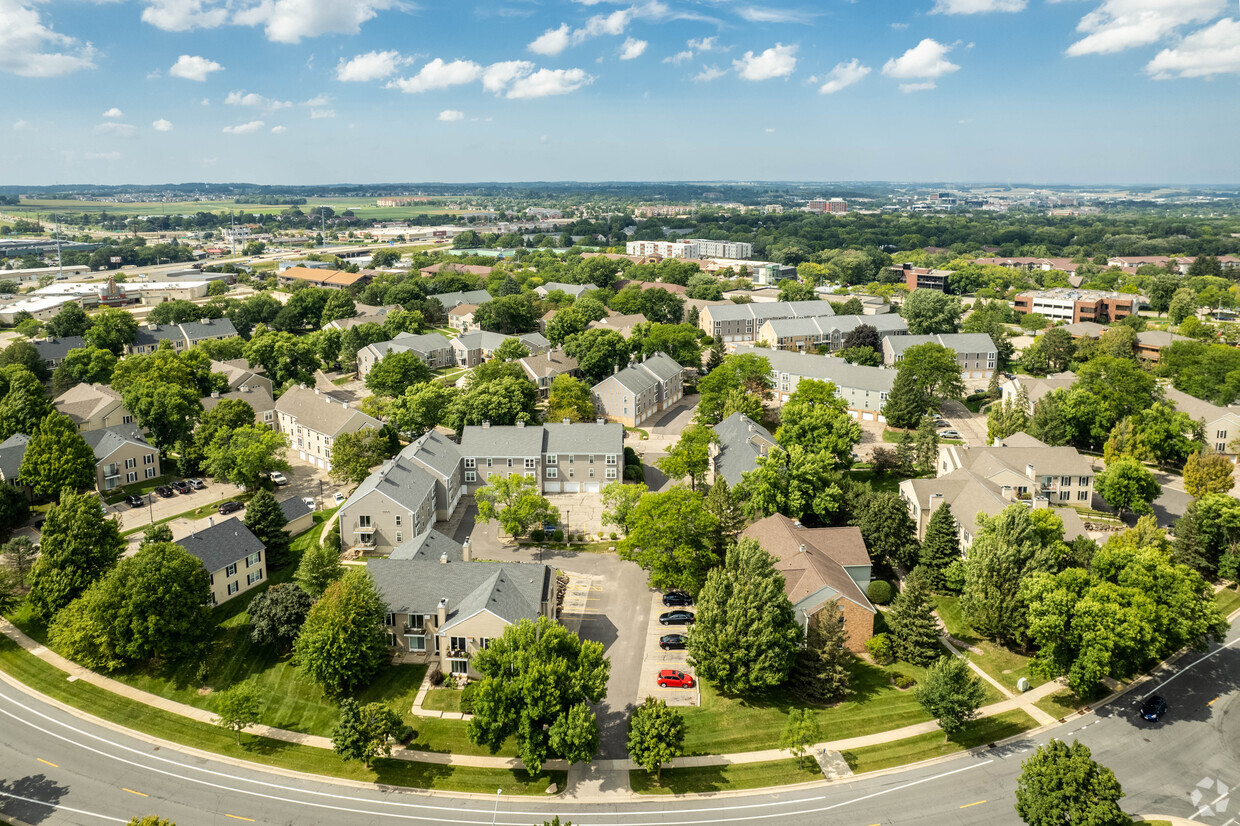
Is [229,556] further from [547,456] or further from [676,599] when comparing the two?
[676,599]

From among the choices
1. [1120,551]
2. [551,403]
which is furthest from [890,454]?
[551,403]

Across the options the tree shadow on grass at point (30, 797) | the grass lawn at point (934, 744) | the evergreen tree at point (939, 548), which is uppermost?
the evergreen tree at point (939, 548)

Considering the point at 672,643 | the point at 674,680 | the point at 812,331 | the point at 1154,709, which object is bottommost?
the point at 1154,709

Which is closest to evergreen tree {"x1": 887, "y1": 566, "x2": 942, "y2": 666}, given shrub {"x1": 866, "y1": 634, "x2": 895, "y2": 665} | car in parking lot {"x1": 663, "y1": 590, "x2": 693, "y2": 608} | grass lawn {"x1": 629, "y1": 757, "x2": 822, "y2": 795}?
shrub {"x1": 866, "y1": 634, "x2": 895, "y2": 665}

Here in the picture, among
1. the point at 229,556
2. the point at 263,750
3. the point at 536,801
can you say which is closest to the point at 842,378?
the point at 229,556

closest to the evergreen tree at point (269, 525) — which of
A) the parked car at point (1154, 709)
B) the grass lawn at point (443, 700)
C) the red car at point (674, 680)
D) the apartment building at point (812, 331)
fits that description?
the grass lawn at point (443, 700)

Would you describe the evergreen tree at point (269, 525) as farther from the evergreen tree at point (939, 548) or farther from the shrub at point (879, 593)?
the evergreen tree at point (939, 548)

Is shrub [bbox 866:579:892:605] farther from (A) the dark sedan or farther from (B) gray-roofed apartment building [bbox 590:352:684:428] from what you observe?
(B) gray-roofed apartment building [bbox 590:352:684:428]

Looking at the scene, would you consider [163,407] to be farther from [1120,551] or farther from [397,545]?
[1120,551]
